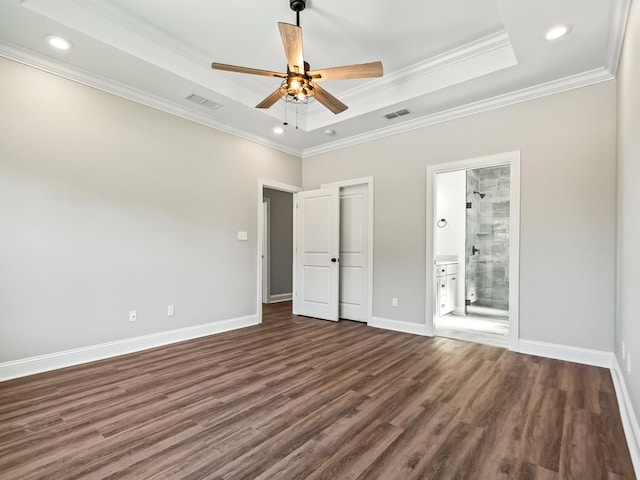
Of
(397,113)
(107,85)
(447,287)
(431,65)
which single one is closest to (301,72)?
(431,65)

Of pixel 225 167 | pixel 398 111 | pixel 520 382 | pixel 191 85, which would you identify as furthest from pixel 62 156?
pixel 520 382

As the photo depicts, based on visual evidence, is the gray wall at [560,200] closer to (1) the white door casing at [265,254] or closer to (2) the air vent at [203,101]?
(2) the air vent at [203,101]

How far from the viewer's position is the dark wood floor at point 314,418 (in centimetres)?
168

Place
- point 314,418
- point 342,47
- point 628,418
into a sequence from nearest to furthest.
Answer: point 628,418, point 314,418, point 342,47

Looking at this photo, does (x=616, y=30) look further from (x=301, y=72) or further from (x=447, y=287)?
(x=447, y=287)

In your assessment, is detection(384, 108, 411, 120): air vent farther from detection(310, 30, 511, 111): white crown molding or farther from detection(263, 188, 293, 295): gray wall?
detection(263, 188, 293, 295): gray wall

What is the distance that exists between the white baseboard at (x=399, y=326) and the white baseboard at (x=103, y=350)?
6.72 ft

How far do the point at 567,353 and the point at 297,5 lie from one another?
4134mm

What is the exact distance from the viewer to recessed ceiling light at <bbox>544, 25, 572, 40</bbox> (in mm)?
2514

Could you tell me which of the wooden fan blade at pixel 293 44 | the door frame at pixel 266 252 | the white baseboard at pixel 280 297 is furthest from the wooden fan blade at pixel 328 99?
the white baseboard at pixel 280 297

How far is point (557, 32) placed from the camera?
258 cm

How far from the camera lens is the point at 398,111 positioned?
4.06 m

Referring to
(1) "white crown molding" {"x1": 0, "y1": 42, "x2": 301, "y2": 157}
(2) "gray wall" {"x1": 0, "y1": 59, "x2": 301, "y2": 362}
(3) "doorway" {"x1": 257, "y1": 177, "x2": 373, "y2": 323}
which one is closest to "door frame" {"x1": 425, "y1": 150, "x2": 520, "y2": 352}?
(3) "doorway" {"x1": 257, "y1": 177, "x2": 373, "y2": 323}

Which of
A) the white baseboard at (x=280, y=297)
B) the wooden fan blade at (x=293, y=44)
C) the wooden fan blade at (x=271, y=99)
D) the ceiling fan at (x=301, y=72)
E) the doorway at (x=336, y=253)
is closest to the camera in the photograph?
the wooden fan blade at (x=293, y=44)
